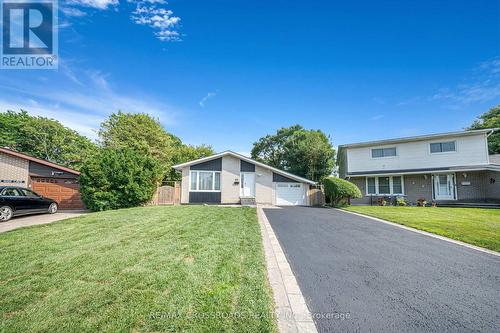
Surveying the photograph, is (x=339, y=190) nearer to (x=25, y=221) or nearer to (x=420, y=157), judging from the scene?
(x=420, y=157)

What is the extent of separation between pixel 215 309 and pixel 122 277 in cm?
167

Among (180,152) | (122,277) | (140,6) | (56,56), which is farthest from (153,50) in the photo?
(180,152)

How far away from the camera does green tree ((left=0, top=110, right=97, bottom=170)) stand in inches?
1046

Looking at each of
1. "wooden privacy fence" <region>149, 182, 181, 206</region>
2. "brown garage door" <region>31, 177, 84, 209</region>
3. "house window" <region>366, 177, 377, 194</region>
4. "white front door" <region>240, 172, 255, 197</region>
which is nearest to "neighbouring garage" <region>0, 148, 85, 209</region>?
"brown garage door" <region>31, 177, 84, 209</region>

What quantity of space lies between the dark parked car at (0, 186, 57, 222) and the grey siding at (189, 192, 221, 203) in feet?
26.7

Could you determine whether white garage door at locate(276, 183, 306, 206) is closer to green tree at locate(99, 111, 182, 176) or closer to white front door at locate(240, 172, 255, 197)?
white front door at locate(240, 172, 255, 197)

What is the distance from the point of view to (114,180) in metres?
12.2

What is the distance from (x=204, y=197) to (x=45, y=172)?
1095cm

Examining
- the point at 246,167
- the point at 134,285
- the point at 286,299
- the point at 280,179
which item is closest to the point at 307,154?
the point at 280,179

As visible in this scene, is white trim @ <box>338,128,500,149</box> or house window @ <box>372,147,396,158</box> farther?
house window @ <box>372,147,396,158</box>

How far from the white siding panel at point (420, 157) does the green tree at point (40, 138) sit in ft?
105

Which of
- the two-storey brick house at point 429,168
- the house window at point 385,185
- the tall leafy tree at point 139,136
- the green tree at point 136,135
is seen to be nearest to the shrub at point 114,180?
the tall leafy tree at point 139,136

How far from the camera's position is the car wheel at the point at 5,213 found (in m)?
8.34

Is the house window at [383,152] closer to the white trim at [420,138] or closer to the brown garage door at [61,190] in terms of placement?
the white trim at [420,138]
